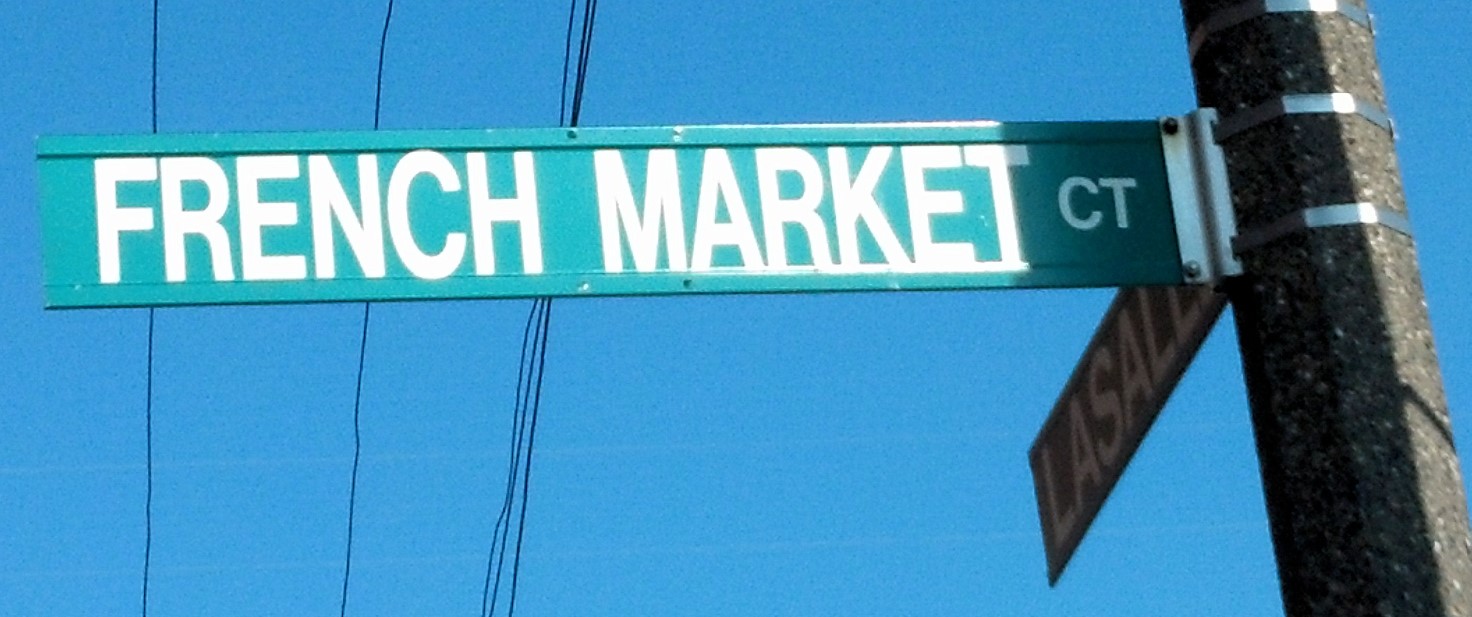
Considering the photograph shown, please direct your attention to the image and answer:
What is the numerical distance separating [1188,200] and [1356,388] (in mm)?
469

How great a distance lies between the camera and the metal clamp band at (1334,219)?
3.12m

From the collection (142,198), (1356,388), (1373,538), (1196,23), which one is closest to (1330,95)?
(1196,23)

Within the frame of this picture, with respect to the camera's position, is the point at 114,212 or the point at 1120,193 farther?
the point at 1120,193

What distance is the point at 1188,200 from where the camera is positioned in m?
3.37

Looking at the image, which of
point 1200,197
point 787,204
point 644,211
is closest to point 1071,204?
point 1200,197

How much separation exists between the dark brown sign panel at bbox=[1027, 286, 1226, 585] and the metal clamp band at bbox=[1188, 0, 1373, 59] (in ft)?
1.19

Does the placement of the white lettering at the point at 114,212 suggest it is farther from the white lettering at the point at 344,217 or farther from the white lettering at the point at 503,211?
the white lettering at the point at 503,211

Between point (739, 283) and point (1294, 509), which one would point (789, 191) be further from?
point (1294, 509)

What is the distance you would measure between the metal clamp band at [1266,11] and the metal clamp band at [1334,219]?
297 mm

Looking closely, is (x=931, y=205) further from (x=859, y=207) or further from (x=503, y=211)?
(x=503, y=211)

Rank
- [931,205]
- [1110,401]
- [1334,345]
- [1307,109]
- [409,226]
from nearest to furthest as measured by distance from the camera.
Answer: [1334,345]
[1307,109]
[409,226]
[931,205]
[1110,401]

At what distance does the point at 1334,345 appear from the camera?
120 inches

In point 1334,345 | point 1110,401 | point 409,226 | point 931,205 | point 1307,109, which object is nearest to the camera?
point 1334,345

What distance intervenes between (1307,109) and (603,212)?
981 mm
